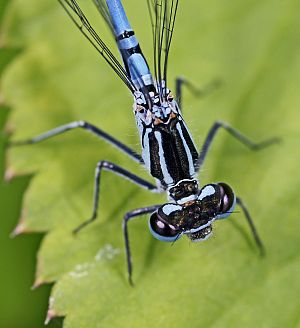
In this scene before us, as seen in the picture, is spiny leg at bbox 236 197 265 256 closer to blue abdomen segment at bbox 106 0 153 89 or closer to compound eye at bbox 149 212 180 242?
compound eye at bbox 149 212 180 242

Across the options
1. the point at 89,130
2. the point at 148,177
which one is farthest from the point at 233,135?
the point at 89,130

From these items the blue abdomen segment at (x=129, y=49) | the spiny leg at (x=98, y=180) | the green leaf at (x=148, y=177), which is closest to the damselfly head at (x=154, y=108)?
the blue abdomen segment at (x=129, y=49)

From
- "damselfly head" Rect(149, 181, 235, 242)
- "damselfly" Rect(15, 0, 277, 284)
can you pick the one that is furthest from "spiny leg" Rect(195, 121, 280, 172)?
"damselfly head" Rect(149, 181, 235, 242)

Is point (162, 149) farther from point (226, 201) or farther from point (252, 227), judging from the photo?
point (252, 227)

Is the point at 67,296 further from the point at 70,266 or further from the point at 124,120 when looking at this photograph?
the point at 124,120

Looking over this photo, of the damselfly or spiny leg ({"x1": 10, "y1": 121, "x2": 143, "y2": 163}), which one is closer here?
the damselfly

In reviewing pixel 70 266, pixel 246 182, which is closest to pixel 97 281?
A: pixel 70 266
